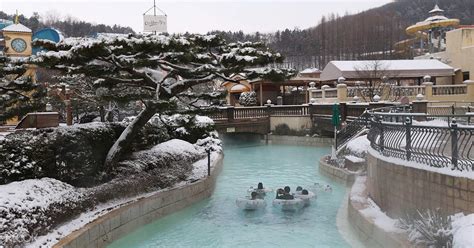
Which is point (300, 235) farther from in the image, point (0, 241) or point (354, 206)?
point (0, 241)

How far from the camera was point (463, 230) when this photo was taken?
15.8ft

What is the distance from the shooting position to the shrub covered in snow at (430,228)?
532 cm

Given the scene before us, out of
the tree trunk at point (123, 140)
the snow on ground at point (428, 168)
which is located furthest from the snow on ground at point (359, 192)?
the tree trunk at point (123, 140)

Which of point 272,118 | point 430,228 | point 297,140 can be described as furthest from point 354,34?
point 430,228

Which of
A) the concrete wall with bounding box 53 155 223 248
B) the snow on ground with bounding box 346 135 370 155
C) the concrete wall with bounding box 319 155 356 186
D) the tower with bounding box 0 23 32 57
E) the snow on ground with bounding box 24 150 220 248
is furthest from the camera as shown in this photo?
the tower with bounding box 0 23 32 57

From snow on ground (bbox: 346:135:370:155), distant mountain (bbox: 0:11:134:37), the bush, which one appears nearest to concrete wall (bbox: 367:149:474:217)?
the bush

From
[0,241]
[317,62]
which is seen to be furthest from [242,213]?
[317,62]

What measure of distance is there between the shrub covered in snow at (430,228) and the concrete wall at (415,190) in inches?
4.3

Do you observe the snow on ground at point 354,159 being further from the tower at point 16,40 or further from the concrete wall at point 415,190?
the tower at point 16,40

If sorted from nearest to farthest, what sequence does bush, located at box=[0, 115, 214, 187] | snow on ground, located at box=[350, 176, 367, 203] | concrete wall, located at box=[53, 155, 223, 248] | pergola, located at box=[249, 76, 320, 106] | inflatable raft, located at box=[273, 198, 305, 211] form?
concrete wall, located at box=[53, 155, 223, 248]
bush, located at box=[0, 115, 214, 187]
snow on ground, located at box=[350, 176, 367, 203]
inflatable raft, located at box=[273, 198, 305, 211]
pergola, located at box=[249, 76, 320, 106]

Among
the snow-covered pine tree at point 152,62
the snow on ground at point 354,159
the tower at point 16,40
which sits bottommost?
the snow on ground at point 354,159

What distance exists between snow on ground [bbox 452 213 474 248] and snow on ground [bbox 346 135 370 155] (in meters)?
8.99

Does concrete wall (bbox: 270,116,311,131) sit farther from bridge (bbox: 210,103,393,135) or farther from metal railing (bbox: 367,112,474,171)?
metal railing (bbox: 367,112,474,171)

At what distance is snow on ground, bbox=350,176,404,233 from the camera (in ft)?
22.1
